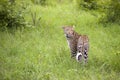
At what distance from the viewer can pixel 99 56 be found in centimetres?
925

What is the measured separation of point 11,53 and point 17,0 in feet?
11.4

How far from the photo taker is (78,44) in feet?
27.1

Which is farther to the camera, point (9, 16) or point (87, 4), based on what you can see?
point (87, 4)

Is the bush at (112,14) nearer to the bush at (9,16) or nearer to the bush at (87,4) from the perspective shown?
the bush at (87,4)

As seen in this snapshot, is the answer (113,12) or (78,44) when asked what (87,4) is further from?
(78,44)

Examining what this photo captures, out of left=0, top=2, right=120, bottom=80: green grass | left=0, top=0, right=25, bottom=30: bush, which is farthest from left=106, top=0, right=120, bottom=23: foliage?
left=0, top=0, right=25, bottom=30: bush

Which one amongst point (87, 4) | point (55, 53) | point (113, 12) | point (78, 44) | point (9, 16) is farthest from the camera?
point (87, 4)

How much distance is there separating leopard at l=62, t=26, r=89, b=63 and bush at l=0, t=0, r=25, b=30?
3563 mm

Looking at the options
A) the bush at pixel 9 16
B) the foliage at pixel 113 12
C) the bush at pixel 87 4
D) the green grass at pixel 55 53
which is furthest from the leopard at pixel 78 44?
the bush at pixel 87 4

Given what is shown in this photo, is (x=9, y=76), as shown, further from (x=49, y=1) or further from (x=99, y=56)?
(x=49, y=1)

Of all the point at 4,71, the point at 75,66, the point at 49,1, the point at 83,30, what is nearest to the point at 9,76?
the point at 4,71

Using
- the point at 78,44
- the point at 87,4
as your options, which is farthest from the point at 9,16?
the point at 87,4

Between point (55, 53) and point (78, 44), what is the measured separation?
119cm

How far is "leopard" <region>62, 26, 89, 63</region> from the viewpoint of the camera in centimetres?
812
